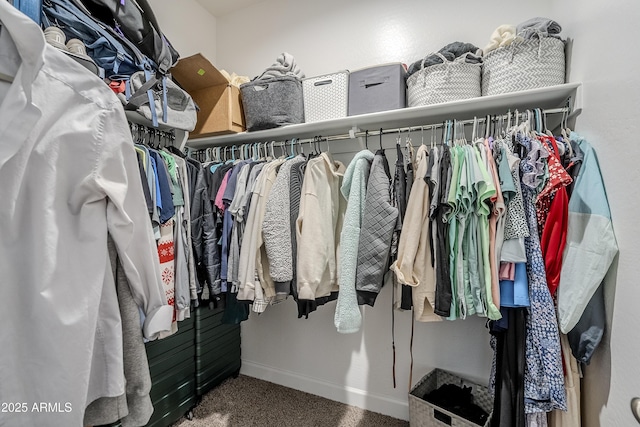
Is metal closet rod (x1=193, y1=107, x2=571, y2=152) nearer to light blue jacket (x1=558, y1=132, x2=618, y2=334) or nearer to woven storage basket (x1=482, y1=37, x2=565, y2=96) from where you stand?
woven storage basket (x1=482, y1=37, x2=565, y2=96)

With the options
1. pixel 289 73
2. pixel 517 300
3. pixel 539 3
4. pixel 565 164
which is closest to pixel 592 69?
pixel 565 164

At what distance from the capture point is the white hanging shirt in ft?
2.12

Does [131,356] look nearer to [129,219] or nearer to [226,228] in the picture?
[129,219]

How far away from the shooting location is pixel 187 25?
212 centimetres

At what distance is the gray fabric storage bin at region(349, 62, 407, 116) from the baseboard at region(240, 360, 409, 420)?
5.60 feet

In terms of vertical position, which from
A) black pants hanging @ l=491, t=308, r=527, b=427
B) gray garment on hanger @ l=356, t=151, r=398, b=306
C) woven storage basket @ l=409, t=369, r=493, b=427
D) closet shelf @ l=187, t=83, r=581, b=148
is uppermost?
closet shelf @ l=187, t=83, r=581, b=148

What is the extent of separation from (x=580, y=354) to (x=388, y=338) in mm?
975

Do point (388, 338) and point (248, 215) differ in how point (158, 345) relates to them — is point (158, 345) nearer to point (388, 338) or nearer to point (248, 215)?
point (248, 215)

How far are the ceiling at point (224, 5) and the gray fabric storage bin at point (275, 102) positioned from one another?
976 millimetres

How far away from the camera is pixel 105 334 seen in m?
0.77

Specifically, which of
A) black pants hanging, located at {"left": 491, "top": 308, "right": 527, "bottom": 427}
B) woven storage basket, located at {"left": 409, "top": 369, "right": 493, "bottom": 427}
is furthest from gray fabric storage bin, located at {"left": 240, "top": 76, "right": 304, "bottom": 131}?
woven storage basket, located at {"left": 409, "top": 369, "right": 493, "bottom": 427}

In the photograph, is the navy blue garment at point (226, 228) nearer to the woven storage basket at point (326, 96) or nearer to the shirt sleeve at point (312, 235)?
the shirt sleeve at point (312, 235)

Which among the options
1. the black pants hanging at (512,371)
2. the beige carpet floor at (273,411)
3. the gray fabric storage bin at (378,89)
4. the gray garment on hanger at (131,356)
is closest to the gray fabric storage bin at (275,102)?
the gray fabric storage bin at (378,89)

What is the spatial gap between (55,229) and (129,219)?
15cm
